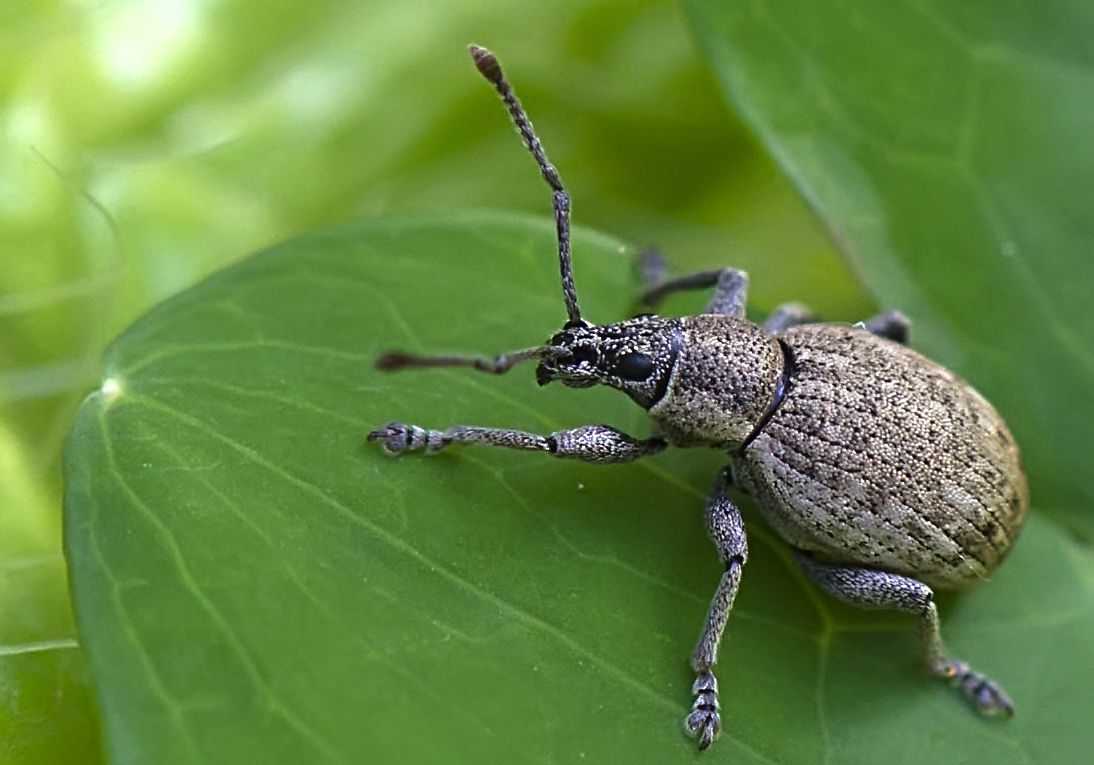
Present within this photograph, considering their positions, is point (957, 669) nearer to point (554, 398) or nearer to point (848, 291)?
point (554, 398)

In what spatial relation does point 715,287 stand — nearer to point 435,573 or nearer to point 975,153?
point 975,153

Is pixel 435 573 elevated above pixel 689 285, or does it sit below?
below

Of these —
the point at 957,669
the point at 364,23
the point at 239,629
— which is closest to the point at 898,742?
the point at 957,669

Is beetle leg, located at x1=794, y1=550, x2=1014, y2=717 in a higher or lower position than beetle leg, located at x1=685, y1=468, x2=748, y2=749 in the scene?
lower

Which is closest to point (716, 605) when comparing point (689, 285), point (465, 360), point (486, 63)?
point (465, 360)

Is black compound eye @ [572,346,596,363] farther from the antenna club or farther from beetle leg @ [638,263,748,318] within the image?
the antenna club

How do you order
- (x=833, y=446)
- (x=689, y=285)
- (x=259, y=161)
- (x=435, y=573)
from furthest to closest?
(x=259, y=161) < (x=689, y=285) < (x=833, y=446) < (x=435, y=573)

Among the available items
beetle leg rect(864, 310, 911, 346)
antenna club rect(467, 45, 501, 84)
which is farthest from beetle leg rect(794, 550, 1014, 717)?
antenna club rect(467, 45, 501, 84)
